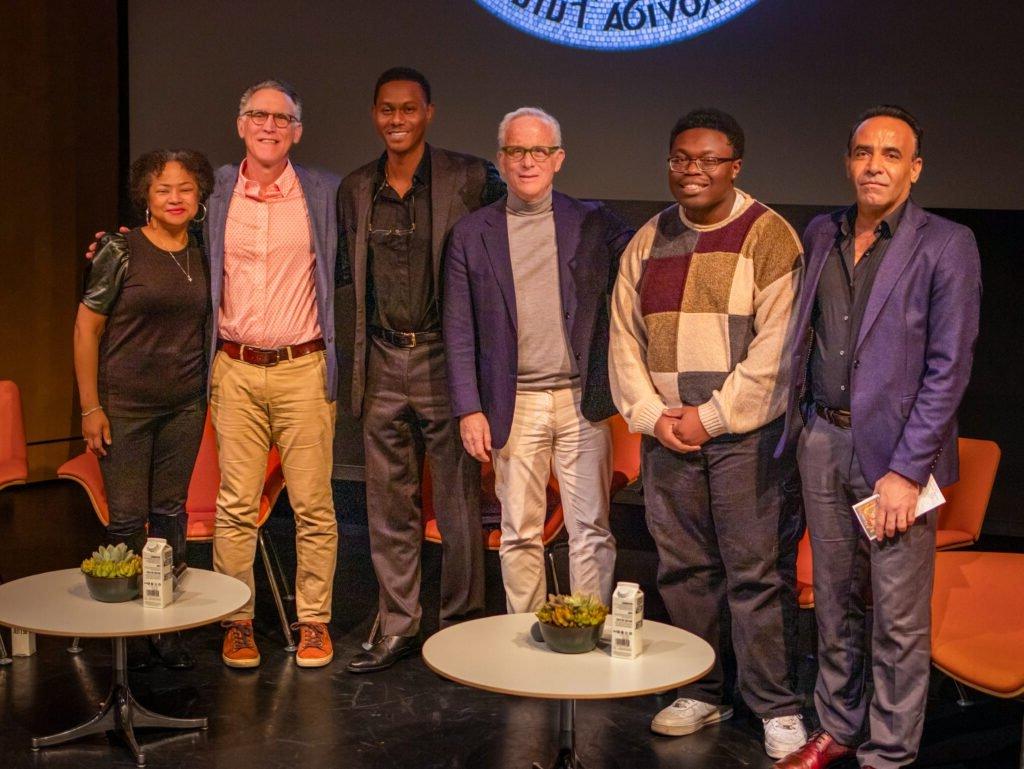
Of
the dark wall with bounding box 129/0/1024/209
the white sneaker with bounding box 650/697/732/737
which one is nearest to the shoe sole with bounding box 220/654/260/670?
the white sneaker with bounding box 650/697/732/737

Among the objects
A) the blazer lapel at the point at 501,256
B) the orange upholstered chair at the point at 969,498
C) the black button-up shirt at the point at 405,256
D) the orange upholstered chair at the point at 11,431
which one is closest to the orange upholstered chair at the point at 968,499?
the orange upholstered chair at the point at 969,498

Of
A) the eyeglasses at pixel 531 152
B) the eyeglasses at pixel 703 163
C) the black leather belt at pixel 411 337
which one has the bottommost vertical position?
A: the black leather belt at pixel 411 337

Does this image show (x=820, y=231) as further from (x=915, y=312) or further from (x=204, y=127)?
(x=204, y=127)

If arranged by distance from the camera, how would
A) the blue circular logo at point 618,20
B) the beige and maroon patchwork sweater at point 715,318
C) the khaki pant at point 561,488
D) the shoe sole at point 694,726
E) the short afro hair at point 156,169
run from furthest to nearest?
the blue circular logo at point 618,20, the short afro hair at point 156,169, the khaki pant at point 561,488, the shoe sole at point 694,726, the beige and maroon patchwork sweater at point 715,318

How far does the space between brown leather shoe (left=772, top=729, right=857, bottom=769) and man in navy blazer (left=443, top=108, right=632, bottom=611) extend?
32.2 inches

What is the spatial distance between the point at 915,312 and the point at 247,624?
101 inches

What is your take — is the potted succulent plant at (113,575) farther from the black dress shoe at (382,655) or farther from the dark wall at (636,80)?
the dark wall at (636,80)

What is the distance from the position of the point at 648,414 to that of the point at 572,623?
79 cm

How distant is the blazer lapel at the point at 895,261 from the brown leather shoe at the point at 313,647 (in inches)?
87.3

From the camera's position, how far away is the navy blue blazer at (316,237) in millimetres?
4414

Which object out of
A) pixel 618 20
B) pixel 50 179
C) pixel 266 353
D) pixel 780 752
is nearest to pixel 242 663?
pixel 266 353

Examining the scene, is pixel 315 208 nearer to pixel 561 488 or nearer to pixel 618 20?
pixel 561 488

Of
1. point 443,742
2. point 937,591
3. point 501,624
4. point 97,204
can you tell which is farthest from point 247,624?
point 97,204

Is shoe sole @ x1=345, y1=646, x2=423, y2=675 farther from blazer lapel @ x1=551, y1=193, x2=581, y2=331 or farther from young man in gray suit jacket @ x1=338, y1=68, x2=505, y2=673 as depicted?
blazer lapel @ x1=551, y1=193, x2=581, y2=331
